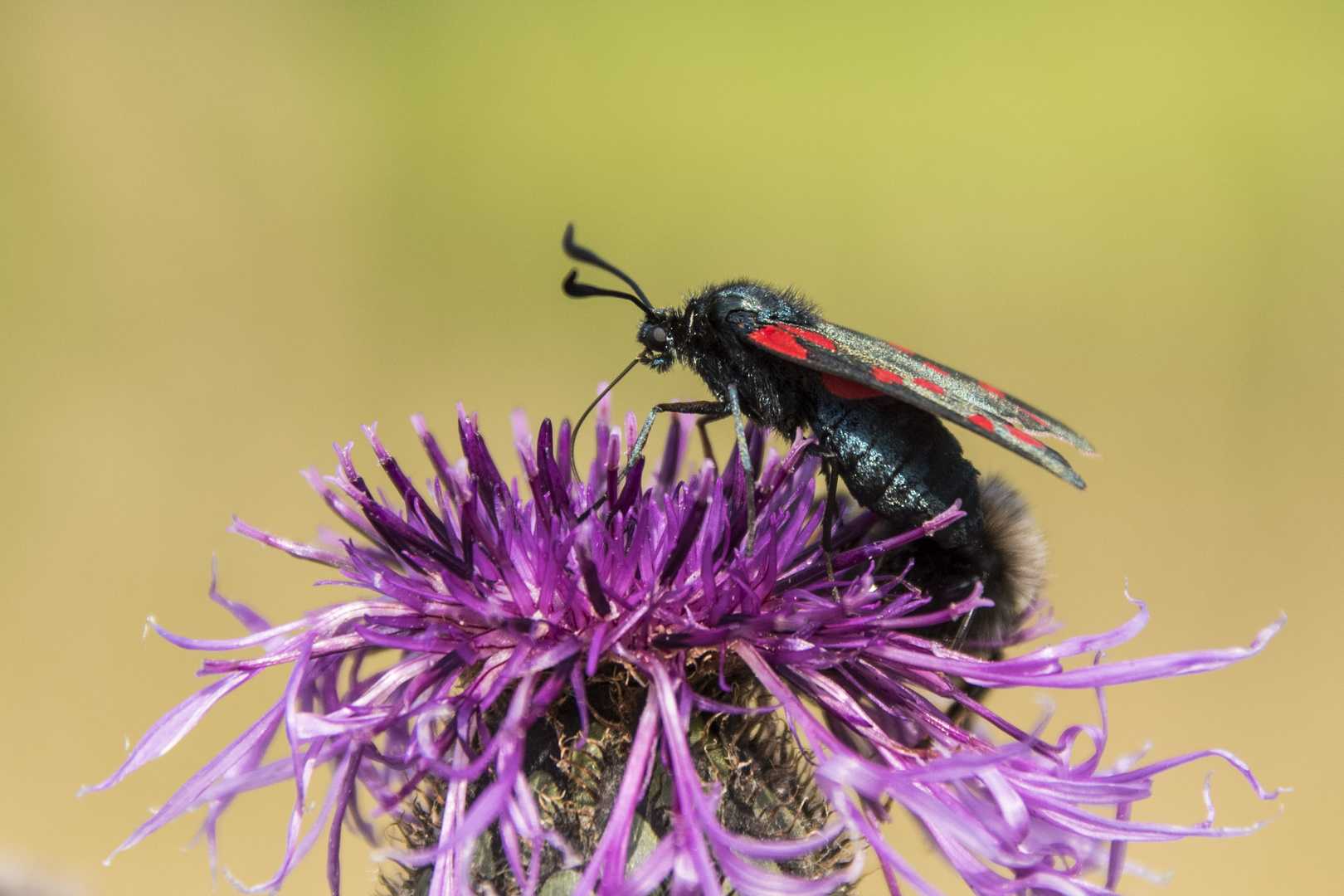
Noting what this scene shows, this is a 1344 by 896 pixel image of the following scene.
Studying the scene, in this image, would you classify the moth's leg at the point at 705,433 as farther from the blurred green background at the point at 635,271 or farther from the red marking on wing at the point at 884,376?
the blurred green background at the point at 635,271

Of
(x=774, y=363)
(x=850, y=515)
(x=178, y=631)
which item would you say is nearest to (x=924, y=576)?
(x=850, y=515)

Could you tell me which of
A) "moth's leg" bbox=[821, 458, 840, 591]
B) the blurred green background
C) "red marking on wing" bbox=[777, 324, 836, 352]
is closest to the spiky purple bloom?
"moth's leg" bbox=[821, 458, 840, 591]

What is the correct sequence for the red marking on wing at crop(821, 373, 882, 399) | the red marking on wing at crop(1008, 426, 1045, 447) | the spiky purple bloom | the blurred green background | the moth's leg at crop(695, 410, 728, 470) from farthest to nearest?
the blurred green background, the moth's leg at crop(695, 410, 728, 470), the red marking on wing at crop(821, 373, 882, 399), the red marking on wing at crop(1008, 426, 1045, 447), the spiky purple bloom

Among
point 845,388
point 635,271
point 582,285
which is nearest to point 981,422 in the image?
point 845,388

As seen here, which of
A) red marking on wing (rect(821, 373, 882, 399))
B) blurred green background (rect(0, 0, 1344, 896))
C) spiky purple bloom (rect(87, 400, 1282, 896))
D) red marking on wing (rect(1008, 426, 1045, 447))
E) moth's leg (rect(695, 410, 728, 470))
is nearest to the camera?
spiky purple bloom (rect(87, 400, 1282, 896))

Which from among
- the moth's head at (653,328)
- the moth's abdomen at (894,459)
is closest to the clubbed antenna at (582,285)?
the moth's head at (653,328)

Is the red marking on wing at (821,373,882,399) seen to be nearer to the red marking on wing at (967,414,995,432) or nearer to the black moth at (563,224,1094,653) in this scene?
the black moth at (563,224,1094,653)
